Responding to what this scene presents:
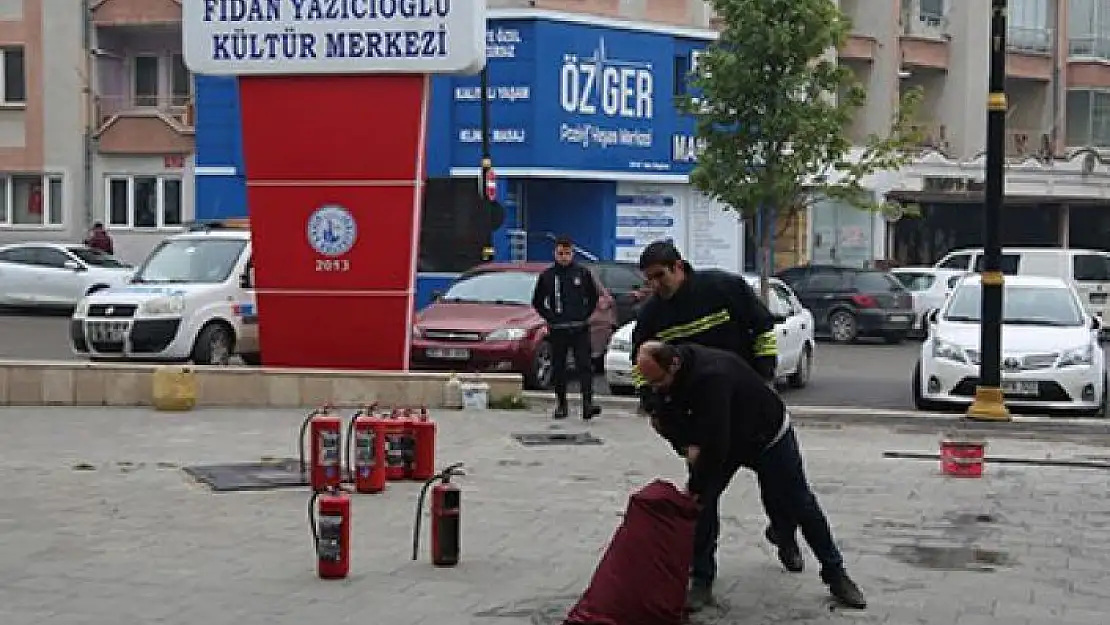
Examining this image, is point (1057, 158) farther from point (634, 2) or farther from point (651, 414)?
point (651, 414)

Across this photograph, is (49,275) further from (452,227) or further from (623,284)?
(623,284)

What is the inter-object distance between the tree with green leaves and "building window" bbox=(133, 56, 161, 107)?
20170mm

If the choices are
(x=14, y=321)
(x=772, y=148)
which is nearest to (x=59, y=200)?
(x=14, y=321)

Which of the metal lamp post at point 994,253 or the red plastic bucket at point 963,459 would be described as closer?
the red plastic bucket at point 963,459

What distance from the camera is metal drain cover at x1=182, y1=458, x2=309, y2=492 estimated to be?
11500 mm

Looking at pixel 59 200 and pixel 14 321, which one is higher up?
pixel 59 200

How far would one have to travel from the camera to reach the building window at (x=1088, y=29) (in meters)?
50.6

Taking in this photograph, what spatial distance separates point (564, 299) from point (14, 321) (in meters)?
19.0

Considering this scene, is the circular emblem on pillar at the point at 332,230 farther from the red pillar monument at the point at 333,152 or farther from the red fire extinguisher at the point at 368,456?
the red fire extinguisher at the point at 368,456

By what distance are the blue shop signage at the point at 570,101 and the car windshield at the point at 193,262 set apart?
12657mm

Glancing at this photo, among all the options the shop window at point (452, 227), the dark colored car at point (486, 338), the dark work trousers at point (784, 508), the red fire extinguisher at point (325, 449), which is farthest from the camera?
the shop window at point (452, 227)

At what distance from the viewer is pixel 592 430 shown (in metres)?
15.3

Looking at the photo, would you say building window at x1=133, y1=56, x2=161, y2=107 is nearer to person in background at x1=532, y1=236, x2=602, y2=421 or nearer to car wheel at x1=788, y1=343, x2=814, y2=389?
car wheel at x1=788, y1=343, x2=814, y2=389

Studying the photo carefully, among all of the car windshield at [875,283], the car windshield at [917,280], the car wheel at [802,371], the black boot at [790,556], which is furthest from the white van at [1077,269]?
the black boot at [790,556]
